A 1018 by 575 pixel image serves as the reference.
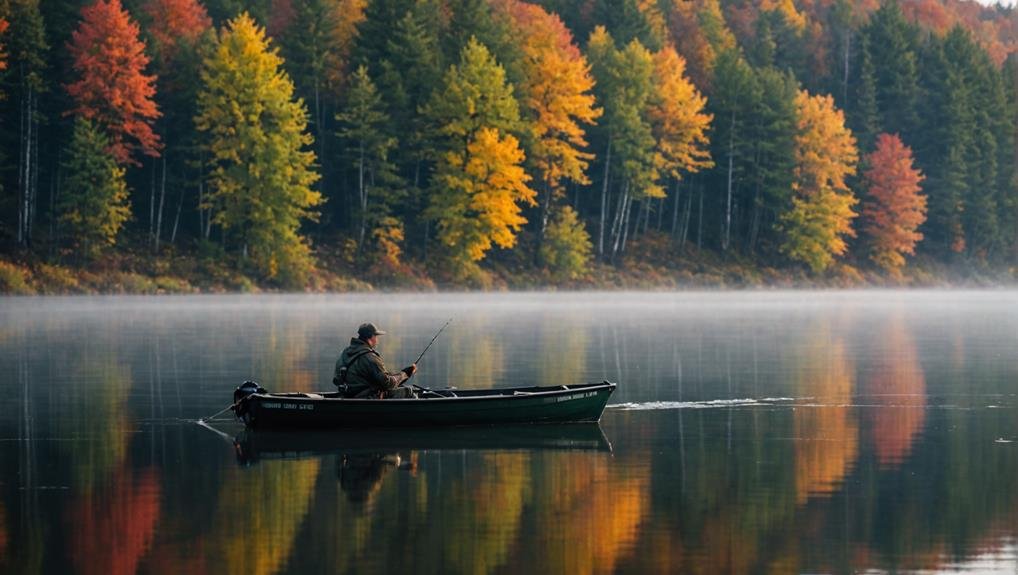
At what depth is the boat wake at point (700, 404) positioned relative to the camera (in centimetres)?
2925

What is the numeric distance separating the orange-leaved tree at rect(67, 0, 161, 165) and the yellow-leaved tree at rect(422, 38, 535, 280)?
15.1 meters

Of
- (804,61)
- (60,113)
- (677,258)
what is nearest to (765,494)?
(60,113)

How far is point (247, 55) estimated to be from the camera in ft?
262

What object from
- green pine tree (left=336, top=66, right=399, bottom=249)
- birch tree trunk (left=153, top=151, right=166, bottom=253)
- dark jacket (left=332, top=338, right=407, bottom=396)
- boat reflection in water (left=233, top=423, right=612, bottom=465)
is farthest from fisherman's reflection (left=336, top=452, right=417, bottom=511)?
green pine tree (left=336, top=66, right=399, bottom=249)

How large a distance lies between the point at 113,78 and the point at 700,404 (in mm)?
56058

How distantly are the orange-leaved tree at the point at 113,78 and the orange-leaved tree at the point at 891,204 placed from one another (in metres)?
54.6

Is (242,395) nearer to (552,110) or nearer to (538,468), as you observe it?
(538,468)

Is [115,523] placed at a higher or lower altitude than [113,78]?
lower

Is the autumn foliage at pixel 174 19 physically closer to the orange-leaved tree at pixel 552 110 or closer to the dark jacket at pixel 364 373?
the orange-leaved tree at pixel 552 110

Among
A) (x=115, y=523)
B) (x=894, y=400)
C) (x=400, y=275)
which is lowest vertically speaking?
(x=115, y=523)

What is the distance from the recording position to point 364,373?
2558cm

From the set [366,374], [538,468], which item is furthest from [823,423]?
[366,374]

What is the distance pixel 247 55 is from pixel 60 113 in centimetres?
1050

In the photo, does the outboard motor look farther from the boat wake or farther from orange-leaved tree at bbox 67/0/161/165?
orange-leaved tree at bbox 67/0/161/165
